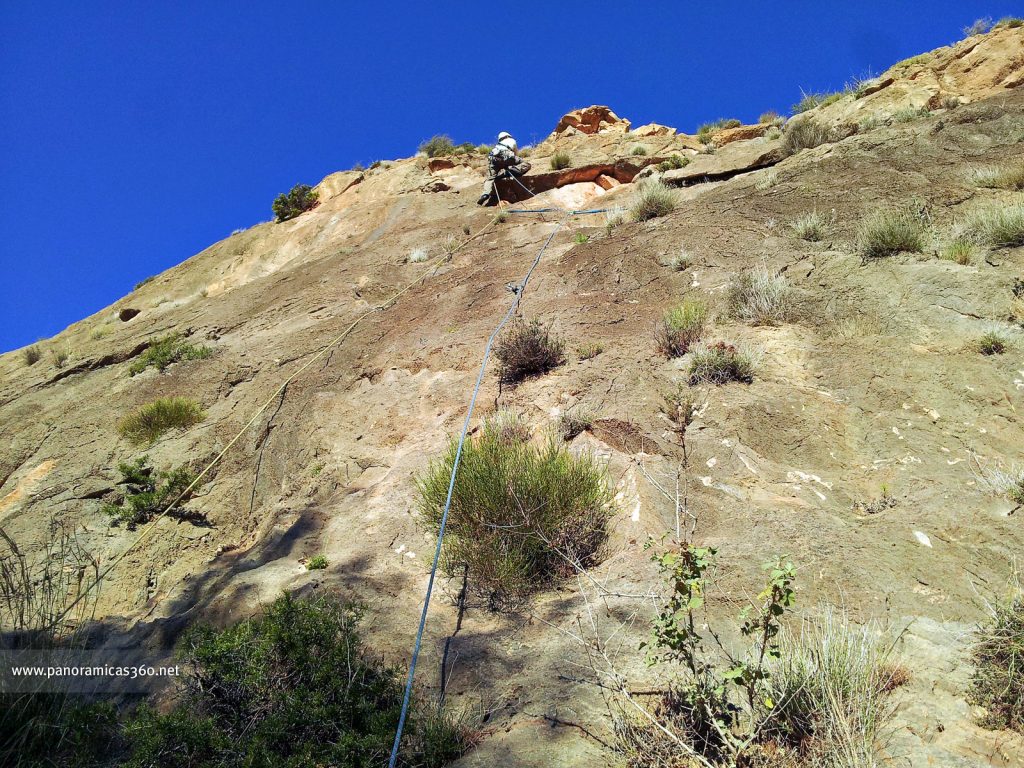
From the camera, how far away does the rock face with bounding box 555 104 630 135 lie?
→ 18500 mm

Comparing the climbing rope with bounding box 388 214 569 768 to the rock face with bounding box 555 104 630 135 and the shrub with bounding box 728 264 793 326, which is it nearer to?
the shrub with bounding box 728 264 793 326

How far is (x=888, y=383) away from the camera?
19.7ft

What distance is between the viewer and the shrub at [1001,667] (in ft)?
9.89

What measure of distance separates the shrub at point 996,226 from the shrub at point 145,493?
943 centimetres

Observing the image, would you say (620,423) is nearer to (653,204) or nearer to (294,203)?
(653,204)

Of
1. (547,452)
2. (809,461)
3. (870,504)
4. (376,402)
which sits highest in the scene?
(376,402)

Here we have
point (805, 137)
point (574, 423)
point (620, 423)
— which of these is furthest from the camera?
point (805, 137)

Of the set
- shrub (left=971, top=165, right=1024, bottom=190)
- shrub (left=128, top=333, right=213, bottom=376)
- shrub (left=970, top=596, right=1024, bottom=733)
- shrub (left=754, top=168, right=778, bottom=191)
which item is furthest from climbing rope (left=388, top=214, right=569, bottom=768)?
shrub (left=971, top=165, right=1024, bottom=190)

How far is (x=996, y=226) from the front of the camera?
7102mm

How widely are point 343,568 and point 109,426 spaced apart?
6090mm

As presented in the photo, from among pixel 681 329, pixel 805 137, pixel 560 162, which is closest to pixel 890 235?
pixel 681 329

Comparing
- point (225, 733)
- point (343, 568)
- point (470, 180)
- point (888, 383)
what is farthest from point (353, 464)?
point (470, 180)

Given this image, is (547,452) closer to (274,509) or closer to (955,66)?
(274,509)

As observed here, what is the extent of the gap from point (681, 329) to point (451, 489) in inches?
137
